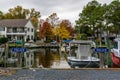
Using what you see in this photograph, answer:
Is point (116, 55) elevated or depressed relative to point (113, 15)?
depressed

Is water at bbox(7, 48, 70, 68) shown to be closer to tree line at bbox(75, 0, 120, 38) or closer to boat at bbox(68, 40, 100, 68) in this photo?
boat at bbox(68, 40, 100, 68)

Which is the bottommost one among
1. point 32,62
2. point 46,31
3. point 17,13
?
point 32,62

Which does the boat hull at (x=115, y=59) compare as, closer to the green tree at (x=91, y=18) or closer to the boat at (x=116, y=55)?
the boat at (x=116, y=55)

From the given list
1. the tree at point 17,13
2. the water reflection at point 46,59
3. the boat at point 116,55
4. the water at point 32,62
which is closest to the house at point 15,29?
the tree at point 17,13

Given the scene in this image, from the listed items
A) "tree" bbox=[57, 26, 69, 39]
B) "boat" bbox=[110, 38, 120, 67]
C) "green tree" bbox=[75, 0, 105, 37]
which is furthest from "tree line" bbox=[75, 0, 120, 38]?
"boat" bbox=[110, 38, 120, 67]

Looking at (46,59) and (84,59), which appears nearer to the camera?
(84,59)

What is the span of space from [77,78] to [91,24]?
52.6m

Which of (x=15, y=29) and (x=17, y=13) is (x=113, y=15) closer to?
(x=15, y=29)

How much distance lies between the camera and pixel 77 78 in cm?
1412

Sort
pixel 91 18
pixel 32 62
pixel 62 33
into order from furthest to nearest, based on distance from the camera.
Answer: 1. pixel 62 33
2. pixel 91 18
3. pixel 32 62

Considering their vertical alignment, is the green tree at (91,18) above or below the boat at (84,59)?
above

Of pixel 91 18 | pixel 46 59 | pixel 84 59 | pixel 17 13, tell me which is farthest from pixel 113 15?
pixel 17 13

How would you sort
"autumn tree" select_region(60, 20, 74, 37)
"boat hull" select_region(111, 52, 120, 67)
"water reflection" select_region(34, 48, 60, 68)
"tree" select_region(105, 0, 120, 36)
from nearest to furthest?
"boat hull" select_region(111, 52, 120, 67) → "water reflection" select_region(34, 48, 60, 68) → "tree" select_region(105, 0, 120, 36) → "autumn tree" select_region(60, 20, 74, 37)

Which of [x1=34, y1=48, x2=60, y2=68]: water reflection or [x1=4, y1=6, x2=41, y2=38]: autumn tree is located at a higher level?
[x1=4, y1=6, x2=41, y2=38]: autumn tree
